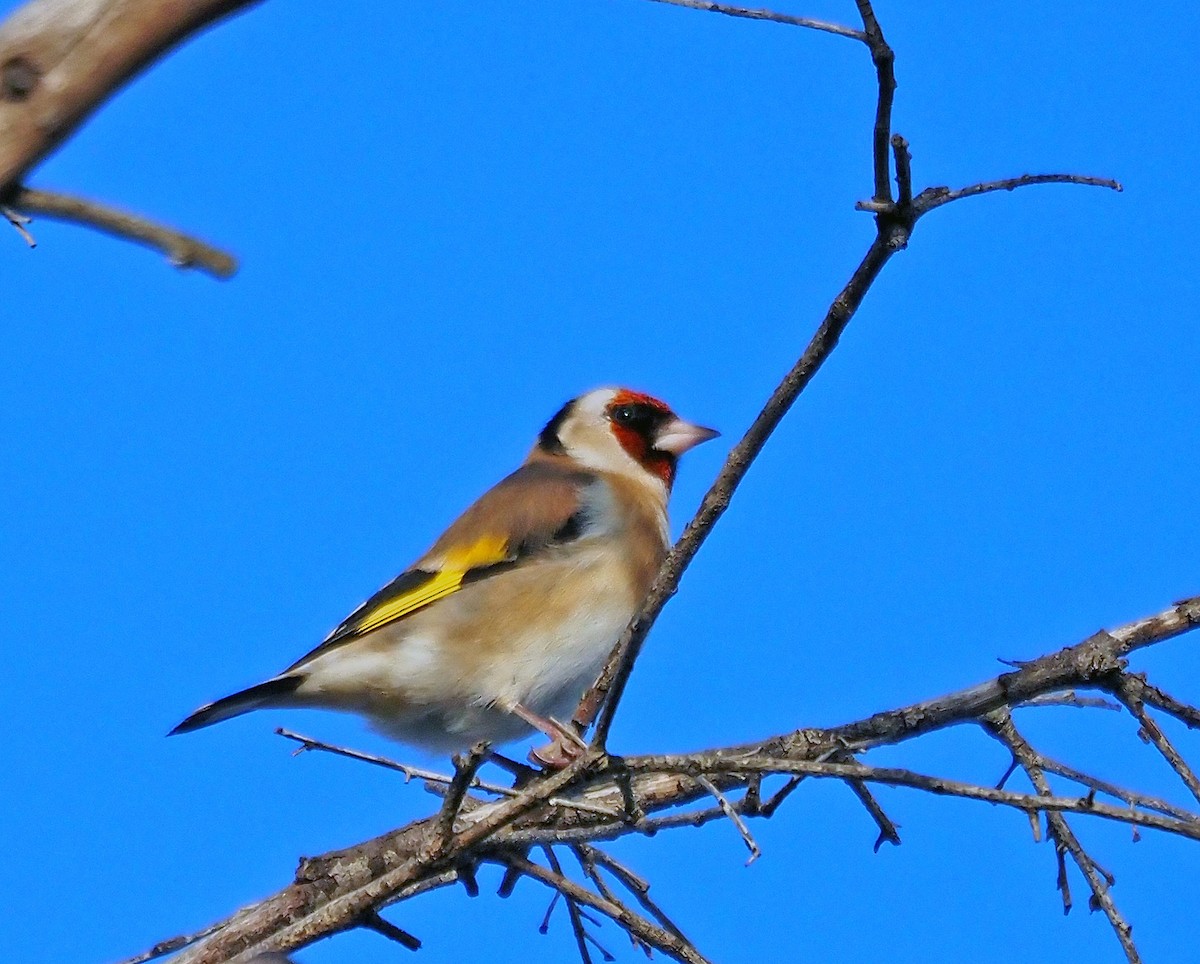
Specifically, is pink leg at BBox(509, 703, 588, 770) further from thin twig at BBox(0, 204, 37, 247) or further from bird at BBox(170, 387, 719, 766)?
thin twig at BBox(0, 204, 37, 247)

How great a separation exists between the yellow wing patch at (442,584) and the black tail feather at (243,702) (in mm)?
437

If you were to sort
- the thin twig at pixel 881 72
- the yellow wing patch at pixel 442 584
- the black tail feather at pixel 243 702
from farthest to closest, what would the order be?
the yellow wing patch at pixel 442 584 → the black tail feather at pixel 243 702 → the thin twig at pixel 881 72

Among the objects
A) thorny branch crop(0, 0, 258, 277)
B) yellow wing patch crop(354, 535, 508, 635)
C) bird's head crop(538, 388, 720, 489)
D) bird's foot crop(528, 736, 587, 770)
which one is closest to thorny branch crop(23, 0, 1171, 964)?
thorny branch crop(0, 0, 258, 277)

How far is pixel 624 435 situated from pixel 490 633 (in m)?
2.21

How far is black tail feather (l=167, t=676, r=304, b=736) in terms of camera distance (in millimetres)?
6238

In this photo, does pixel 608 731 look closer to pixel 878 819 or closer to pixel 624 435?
pixel 878 819

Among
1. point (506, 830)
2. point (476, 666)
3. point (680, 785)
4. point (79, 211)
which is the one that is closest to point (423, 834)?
point (506, 830)

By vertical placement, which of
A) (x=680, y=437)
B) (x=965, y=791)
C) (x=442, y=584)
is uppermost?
(x=680, y=437)

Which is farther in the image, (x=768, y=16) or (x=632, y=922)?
(x=632, y=922)

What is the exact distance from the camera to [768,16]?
3061mm

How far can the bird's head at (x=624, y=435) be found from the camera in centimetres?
851

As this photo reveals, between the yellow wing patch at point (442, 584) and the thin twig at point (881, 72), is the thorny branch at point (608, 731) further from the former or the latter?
the yellow wing patch at point (442, 584)

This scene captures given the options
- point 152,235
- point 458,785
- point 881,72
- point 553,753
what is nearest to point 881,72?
point 881,72

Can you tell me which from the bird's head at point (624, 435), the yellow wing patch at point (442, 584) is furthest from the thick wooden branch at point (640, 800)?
the bird's head at point (624, 435)
